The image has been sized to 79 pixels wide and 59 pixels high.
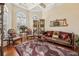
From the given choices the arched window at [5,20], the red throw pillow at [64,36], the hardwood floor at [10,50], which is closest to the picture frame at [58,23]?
the red throw pillow at [64,36]

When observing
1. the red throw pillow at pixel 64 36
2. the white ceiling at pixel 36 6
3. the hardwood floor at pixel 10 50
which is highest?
the white ceiling at pixel 36 6

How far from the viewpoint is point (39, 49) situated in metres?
2.08

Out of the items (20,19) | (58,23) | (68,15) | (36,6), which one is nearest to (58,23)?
(58,23)

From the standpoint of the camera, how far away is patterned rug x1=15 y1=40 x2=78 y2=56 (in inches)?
80.7

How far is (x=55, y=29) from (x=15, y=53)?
80cm

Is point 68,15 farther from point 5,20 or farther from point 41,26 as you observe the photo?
point 5,20

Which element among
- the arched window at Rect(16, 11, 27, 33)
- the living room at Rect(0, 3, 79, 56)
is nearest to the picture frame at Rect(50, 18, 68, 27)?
the living room at Rect(0, 3, 79, 56)

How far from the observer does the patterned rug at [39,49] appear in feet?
6.72

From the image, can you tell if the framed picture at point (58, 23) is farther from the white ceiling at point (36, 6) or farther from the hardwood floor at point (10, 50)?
the hardwood floor at point (10, 50)

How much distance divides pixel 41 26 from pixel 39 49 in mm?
397

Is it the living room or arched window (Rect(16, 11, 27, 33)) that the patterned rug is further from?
arched window (Rect(16, 11, 27, 33))

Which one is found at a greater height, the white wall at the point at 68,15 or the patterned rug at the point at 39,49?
the white wall at the point at 68,15

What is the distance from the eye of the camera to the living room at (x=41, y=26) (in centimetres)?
201

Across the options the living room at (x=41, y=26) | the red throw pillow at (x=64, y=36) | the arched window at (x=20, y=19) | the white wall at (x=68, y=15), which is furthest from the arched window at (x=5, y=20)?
the red throw pillow at (x=64, y=36)
